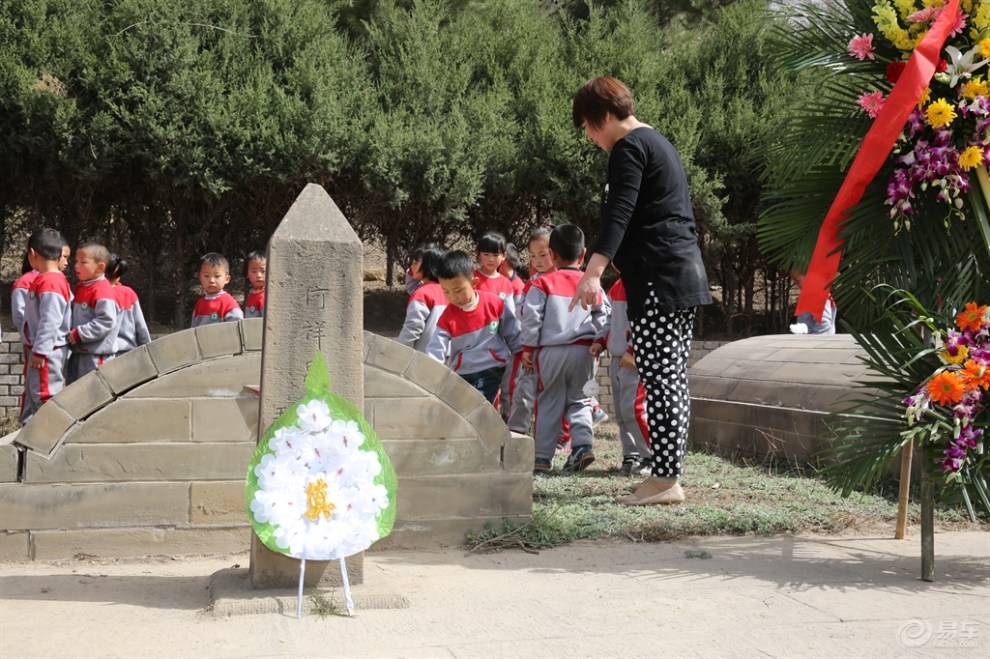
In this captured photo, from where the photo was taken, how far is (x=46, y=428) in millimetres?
4820

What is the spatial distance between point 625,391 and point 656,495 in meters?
1.66

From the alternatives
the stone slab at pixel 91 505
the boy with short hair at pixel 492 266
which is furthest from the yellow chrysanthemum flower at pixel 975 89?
the boy with short hair at pixel 492 266

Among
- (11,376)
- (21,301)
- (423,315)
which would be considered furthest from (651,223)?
(11,376)

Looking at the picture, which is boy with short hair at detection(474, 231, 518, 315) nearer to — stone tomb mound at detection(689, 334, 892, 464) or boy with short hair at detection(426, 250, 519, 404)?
boy with short hair at detection(426, 250, 519, 404)

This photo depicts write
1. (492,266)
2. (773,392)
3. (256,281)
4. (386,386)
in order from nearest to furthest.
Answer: (386,386) < (773,392) < (256,281) < (492,266)

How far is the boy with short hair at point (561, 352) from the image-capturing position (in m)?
7.45

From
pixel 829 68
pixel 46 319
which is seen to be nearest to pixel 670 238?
pixel 829 68

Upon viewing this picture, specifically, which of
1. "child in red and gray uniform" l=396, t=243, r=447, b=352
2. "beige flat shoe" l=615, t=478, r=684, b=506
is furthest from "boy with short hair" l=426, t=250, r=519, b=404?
"beige flat shoe" l=615, t=478, r=684, b=506

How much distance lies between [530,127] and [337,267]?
982cm

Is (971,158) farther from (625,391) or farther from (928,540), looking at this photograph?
(625,391)

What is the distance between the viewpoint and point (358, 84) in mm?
12758

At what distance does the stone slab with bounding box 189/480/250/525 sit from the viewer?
5027 millimetres

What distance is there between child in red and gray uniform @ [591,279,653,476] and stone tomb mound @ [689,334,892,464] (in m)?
0.87

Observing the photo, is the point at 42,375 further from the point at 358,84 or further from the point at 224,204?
the point at 358,84
